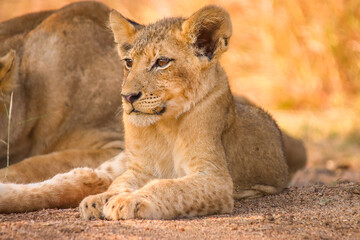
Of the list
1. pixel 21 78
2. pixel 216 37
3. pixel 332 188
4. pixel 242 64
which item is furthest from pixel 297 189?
pixel 242 64

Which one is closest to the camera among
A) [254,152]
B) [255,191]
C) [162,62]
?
[162,62]

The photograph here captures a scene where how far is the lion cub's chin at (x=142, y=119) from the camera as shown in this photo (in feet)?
11.6

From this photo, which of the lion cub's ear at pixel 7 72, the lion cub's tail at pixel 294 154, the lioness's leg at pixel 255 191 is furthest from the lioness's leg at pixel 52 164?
the lion cub's tail at pixel 294 154

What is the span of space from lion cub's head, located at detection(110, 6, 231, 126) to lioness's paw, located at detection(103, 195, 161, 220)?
54cm

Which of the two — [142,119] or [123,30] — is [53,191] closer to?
[142,119]

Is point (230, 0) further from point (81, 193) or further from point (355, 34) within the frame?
point (81, 193)

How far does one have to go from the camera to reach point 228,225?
123 inches

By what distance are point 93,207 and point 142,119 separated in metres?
0.58

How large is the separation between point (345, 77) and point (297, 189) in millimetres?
4912

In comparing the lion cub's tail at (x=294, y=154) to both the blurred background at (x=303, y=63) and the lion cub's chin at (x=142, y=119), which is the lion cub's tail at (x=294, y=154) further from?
the lion cub's chin at (x=142, y=119)

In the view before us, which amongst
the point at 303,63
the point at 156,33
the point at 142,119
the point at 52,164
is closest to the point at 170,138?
the point at 142,119

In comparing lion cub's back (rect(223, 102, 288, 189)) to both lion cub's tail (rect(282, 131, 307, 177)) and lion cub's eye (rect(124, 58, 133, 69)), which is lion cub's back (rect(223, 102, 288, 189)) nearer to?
lion cub's eye (rect(124, 58, 133, 69))

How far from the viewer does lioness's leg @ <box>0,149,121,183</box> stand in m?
4.62

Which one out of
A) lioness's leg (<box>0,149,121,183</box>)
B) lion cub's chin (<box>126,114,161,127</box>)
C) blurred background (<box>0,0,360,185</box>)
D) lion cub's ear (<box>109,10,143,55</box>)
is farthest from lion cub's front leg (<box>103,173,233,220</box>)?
blurred background (<box>0,0,360,185</box>)
